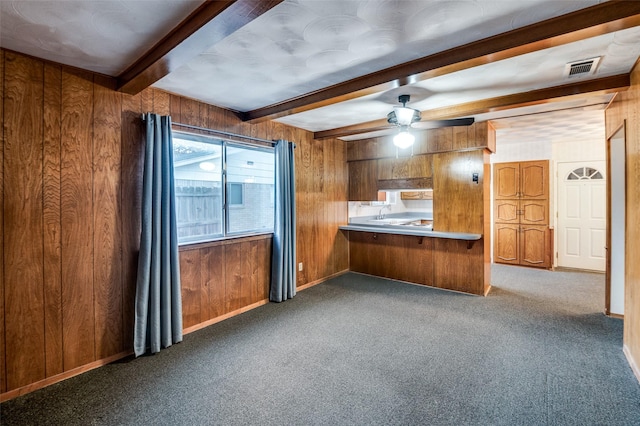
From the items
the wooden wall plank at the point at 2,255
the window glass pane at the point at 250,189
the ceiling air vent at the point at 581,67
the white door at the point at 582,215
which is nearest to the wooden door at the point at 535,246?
the white door at the point at 582,215

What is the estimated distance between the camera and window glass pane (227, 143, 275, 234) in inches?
147

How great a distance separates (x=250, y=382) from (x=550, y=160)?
6.15 m

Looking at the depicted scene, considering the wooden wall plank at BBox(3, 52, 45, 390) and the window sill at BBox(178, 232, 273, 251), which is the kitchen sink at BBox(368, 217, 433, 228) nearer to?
the window sill at BBox(178, 232, 273, 251)

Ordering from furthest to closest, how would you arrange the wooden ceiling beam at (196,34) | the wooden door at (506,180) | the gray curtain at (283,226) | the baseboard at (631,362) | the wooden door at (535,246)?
the wooden door at (506,180) < the wooden door at (535,246) < the gray curtain at (283,226) < the baseboard at (631,362) < the wooden ceiling beam at (196,34)

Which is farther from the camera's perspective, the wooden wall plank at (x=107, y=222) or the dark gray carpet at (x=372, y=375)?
the wooden wall plank at (x=107, y=222)

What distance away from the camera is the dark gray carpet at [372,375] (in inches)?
78.8

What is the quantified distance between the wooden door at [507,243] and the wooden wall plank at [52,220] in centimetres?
669

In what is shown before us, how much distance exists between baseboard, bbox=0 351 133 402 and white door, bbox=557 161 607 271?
6965mm

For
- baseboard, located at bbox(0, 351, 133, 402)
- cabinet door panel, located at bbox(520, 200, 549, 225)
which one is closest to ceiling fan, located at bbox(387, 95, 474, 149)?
baseboard, located at bbox(0, 351, 133, 402)

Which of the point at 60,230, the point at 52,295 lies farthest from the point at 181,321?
the point at 60,230

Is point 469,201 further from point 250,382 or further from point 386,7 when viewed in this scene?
point 250,382

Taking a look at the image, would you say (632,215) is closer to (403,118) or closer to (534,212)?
(403,118)

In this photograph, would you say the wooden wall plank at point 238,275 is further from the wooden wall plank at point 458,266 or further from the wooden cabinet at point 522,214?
the wooden cabinet at point 522,214

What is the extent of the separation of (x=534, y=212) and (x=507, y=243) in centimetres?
74
